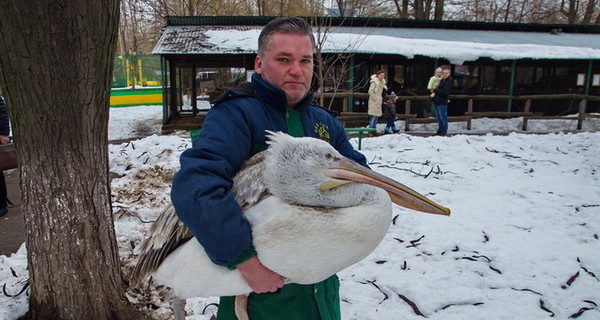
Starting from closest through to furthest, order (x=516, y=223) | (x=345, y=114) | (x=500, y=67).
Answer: (x=516, y=223)
(x=345, y=114)
(x=500, y=67)

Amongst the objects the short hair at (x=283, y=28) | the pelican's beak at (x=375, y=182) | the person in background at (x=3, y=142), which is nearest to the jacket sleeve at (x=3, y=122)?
the person in background at (x=3, y=142)

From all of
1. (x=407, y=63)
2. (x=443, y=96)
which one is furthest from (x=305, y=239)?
(x=407, y=63)

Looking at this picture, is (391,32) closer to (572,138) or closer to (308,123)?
(572,138)

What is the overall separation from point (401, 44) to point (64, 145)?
1136 cm

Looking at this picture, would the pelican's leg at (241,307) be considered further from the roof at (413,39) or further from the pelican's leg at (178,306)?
the roof at (413,39)

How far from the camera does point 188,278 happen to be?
156 centimetres

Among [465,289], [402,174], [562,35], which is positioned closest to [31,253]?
[465,289]

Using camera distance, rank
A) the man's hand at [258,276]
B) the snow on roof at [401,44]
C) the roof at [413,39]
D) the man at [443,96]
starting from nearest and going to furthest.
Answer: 1. the man's hand at [258,276]
2. the man at [443,96]
3. the snow on roof at [401,44]
4. the roof at [413,39]

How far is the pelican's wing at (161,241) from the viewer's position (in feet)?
5.39

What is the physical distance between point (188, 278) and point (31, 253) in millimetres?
1495

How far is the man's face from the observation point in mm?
1617

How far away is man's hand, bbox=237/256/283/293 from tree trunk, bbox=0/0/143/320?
1.51 metres

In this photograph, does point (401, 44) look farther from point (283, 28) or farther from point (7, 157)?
point (283, 28)

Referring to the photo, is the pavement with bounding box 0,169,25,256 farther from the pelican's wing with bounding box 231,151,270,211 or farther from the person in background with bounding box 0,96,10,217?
the pelican's wing with bounding box 231,151,270,211
